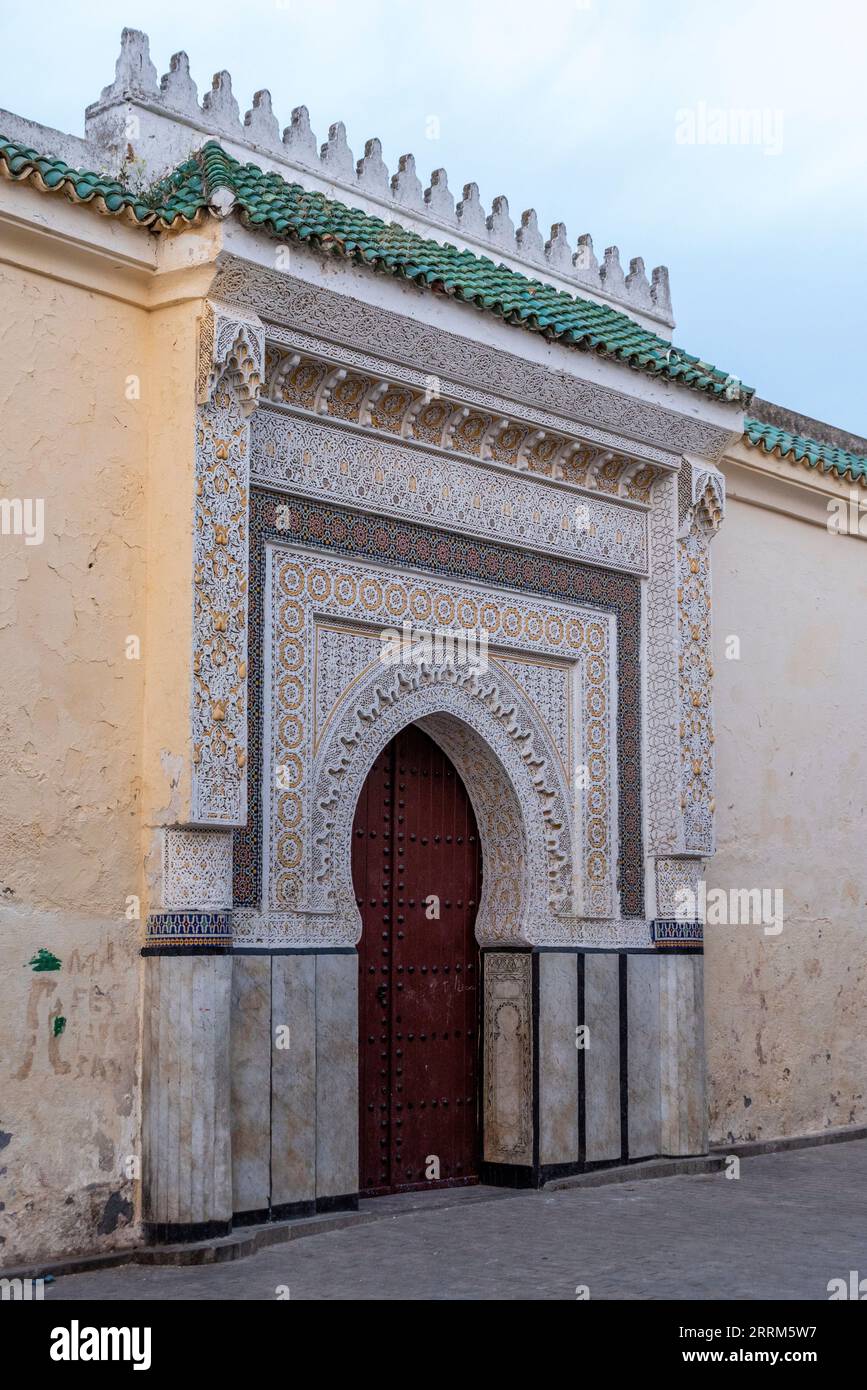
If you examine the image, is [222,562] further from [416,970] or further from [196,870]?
[416,970]

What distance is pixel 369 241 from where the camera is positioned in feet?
20.6

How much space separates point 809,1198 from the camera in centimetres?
677

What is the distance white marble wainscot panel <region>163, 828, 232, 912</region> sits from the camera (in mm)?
5484

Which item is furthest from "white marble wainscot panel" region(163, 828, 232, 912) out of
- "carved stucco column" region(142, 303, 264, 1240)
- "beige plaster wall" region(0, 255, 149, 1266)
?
"beige plaster wall" region(0, 255, 149, 1266)

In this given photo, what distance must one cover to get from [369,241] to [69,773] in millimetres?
2347

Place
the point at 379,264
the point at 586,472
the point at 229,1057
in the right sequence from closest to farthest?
the point at 229,1057, the point at 379,264, the point at 586,472

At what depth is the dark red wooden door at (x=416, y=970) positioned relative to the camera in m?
6.54

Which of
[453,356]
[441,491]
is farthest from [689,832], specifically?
[453,356]

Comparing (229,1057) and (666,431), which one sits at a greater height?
(666,431)

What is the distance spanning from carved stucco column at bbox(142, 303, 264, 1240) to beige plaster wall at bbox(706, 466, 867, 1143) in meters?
3.18

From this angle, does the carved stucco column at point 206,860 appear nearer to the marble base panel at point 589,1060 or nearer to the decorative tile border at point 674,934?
the marble base panel at point 589,1060
